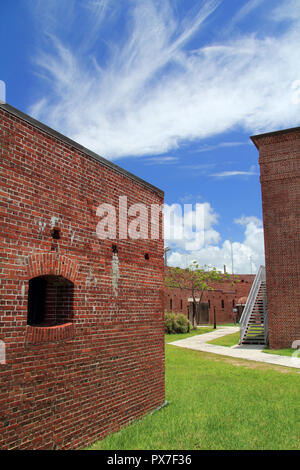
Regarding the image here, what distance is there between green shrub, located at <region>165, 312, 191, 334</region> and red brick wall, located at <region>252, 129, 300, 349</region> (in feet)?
36.5

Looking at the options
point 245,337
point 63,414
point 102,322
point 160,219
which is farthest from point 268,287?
point 63,414

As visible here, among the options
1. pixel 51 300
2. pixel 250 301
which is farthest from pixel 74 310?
pixel 250 301

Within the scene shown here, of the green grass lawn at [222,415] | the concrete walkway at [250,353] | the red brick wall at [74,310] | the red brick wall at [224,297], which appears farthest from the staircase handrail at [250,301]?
the red brick wall at [224,297]

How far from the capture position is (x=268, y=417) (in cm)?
726

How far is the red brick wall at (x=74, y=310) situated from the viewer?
4789mm

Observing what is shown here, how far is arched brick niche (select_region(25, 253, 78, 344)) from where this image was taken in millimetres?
5363

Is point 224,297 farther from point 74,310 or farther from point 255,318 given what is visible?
point 74,310

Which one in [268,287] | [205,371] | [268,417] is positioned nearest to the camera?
[268,417]

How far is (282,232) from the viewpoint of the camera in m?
17.7

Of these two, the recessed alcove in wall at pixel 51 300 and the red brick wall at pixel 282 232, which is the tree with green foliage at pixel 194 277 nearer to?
the red brick wall at pixel 282 232

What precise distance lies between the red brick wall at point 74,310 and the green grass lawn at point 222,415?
0.53 m

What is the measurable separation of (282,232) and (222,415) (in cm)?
1201
